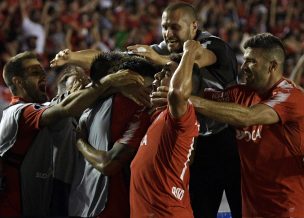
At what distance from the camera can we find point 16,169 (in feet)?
14.6

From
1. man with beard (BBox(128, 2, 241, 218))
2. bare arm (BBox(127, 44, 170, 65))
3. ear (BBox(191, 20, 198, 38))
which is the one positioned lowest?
man with beard (BBox(128, 2, 241, 218))

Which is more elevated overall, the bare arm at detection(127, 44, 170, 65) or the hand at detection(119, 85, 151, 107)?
the bare arm at detection(127, 44, 170, 65)

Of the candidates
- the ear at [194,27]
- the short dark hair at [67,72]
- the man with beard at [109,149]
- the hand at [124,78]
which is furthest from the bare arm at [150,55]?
the ear at [194,27]

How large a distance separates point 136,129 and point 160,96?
30cm

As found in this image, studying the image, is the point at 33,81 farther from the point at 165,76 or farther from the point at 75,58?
the point at 165,76

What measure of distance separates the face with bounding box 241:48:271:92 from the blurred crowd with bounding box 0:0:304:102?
580cm

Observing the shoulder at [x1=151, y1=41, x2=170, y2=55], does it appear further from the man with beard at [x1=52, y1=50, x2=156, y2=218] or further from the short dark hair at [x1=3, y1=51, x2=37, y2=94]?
the short dark hair at [x1=3, y1=51, x2=37, y2=94]

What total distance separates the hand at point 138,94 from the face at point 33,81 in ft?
3.13

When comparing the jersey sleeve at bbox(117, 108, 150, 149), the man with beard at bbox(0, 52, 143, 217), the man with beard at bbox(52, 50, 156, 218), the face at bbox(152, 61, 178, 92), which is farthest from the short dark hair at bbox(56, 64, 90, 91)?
the face at bbox(152, 61, 178, 92)

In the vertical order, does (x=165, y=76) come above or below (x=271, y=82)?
above

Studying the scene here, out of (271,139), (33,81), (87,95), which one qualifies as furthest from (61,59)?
(271,139)

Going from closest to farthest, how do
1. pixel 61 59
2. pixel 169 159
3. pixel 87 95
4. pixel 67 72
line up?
pixel 169 159 < pixel 87 95 < pixel 61 59 < pixel 67 72

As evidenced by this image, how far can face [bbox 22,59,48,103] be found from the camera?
4684 mm

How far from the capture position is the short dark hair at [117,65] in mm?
4086
